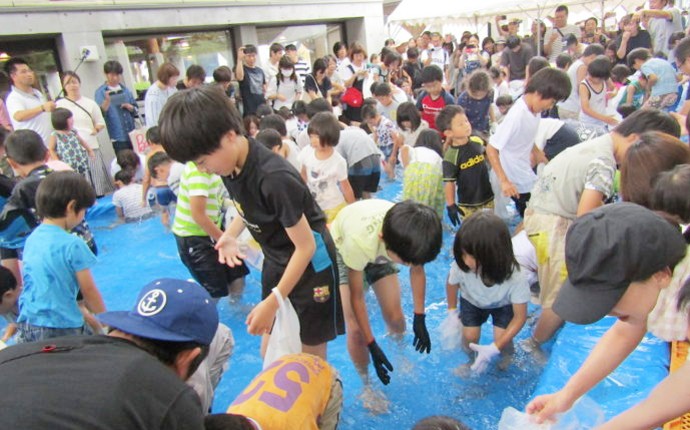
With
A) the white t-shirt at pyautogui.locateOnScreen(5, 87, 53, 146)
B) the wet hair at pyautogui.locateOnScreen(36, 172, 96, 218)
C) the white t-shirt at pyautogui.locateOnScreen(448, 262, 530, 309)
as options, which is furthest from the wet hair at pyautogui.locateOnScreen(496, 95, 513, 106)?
Answer: the white t-shirt at pyautogui.locateOnScreen(5, 87, 53, 146)

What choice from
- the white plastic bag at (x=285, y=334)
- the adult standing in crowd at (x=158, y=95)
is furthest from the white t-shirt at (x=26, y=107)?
the white plastic bag at (x=285, y=334)

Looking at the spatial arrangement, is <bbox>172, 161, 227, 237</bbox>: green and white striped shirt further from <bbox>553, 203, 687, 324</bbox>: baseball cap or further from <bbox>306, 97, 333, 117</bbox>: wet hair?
<bbox>306, 97, 333, 117</bbox>: wet hair

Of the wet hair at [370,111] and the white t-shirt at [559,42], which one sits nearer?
the wet hair at [370,111]

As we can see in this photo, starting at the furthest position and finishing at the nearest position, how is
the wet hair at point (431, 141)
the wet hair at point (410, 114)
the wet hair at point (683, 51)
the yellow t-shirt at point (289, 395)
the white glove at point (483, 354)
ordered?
the wet hair at point (410, 114), the wet hair at point (683, 51), the wet hair at point (431, 141), the white glove at point (483, 354), the yellow t-shirt at point (289, 395)

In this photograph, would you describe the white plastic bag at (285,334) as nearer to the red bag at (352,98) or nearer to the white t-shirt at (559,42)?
the red bag at (352,98)

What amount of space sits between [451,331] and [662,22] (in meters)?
8.14

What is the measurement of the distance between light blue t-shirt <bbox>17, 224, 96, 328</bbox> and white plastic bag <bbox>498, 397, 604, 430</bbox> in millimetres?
2166

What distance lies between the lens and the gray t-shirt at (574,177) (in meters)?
2.59

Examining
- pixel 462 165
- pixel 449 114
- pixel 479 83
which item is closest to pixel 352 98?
pixel 479 83

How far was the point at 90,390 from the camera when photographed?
1018mm

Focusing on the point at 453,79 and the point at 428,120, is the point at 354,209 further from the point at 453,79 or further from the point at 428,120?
the point at 453,79

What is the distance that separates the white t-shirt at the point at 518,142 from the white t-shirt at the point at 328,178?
4.21 feet

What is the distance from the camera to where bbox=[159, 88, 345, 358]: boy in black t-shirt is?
5.45 feet

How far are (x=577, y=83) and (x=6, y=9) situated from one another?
25.9 ft
